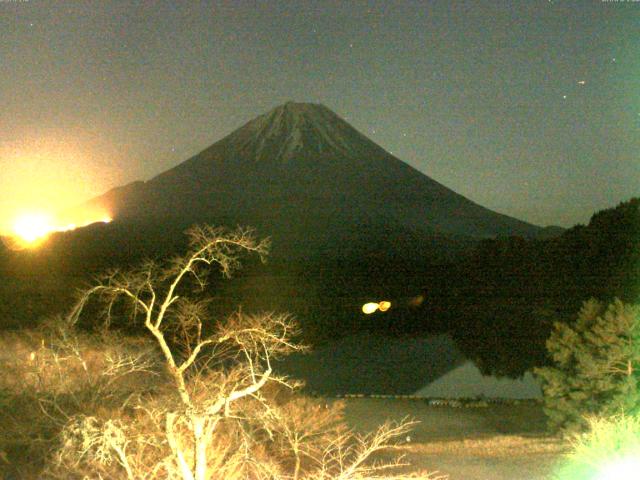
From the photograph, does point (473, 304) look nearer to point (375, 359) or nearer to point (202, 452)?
point (375, 359)

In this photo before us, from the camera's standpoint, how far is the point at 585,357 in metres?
12.7

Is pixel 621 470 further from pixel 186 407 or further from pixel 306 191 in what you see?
pixel 306 191

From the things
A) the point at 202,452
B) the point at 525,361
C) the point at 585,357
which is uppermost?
the point at 202,452

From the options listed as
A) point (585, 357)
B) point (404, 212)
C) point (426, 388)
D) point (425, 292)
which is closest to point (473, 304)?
point (425, 292)

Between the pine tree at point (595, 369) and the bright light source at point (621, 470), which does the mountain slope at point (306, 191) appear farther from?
the bright light source at point (621, 470)

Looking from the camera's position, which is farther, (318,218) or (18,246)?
(318,218)

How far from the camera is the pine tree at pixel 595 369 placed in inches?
477

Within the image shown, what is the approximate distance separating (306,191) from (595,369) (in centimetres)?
9038

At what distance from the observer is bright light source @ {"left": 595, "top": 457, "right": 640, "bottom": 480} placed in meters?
6.76

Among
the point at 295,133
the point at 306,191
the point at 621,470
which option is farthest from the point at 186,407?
the point at 295,133

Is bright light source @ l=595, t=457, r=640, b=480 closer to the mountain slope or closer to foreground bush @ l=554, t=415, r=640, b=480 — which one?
foreground bush @ l=554, t=415, r=640, b=480

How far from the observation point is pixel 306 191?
102000mm

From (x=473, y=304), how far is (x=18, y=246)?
27731 millimetres

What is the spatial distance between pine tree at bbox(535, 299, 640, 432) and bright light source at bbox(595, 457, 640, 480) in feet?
15.2
